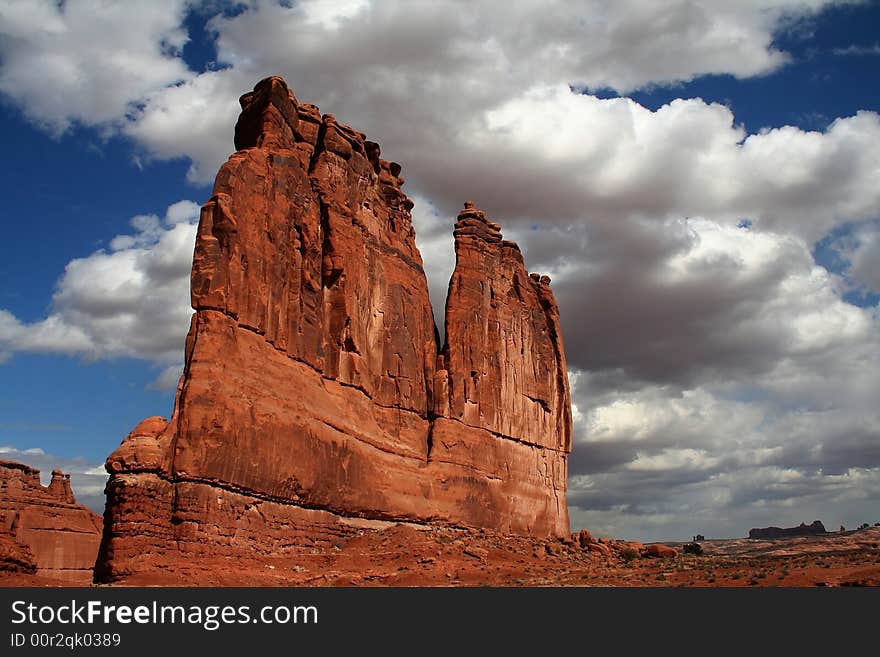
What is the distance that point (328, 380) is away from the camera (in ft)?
146

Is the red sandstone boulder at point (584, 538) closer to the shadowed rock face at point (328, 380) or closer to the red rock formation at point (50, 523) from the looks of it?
the shadowed rock face at point (328, 380)

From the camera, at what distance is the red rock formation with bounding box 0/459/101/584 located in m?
51.7

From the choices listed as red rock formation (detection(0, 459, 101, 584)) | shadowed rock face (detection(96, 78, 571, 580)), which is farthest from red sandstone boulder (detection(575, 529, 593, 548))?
red rock formation (detection(0, 459, 101, 584))

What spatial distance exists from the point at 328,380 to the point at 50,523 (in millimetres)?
21442

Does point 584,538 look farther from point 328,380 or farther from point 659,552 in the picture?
point 328,380

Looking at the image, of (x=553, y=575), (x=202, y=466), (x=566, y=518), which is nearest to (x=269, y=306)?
(x=202, y=466)

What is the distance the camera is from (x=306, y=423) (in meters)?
40.5

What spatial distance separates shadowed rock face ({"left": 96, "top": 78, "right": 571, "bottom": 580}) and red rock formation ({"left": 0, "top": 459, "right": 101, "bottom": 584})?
1889cm

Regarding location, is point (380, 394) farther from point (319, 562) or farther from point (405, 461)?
point (319, 562)

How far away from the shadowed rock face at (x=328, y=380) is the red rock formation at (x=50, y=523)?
1889 centimetres

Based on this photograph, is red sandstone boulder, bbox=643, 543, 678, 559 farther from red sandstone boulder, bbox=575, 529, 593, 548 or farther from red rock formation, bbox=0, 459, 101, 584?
red rock formation, bbox=0, 459, 101, 584

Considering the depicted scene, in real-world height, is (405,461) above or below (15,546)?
above
